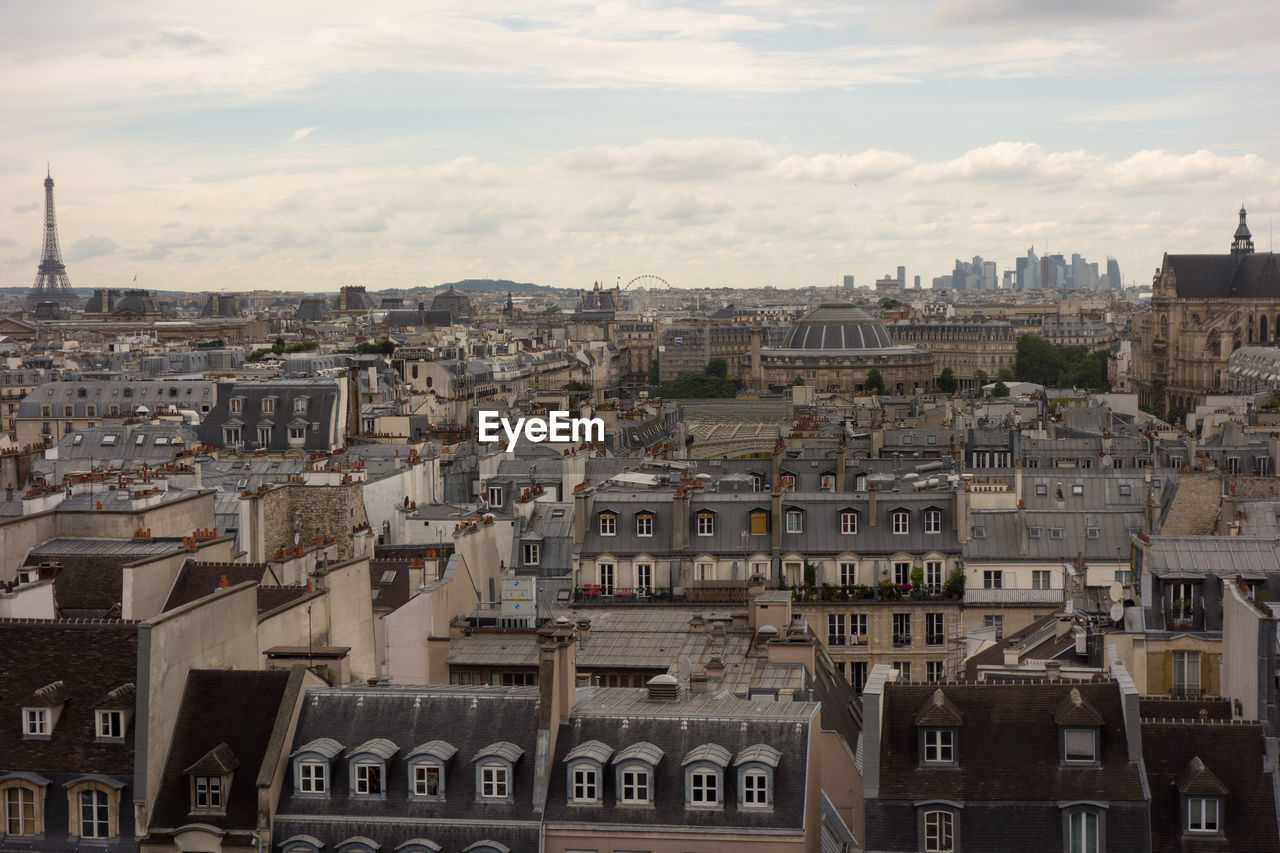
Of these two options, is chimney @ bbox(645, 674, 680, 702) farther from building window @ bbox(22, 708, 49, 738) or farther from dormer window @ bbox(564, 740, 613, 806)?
building window @ bbox(22, 708, 49, 738)

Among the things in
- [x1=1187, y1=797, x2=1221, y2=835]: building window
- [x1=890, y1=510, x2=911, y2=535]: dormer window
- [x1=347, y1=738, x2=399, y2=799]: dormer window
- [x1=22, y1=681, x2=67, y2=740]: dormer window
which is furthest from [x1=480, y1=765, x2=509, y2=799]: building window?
[x1=890, y1=510, x2=911, y2=535]: dormer window

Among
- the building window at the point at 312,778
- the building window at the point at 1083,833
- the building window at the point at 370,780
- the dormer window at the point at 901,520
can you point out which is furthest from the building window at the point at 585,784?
the dormer window at the point at 901,520

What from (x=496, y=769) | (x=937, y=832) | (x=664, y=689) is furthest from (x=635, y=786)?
(x=937, y=832)

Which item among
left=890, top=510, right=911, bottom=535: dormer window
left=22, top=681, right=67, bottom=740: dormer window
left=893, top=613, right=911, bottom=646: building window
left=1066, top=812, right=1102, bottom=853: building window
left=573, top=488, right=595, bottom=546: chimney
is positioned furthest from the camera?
left=890, top=510, right=911, bottom=535: dormer window

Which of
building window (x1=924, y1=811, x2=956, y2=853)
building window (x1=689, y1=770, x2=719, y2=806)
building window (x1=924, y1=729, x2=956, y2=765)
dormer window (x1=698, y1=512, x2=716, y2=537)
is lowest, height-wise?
building window (x1=924, y1=811, x2=956, y2=853)

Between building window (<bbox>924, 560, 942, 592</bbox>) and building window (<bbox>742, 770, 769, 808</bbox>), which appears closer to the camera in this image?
building window (<bbox>742, 770, 769, 808</bbox>)

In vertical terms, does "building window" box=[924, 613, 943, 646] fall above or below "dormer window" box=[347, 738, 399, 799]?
below

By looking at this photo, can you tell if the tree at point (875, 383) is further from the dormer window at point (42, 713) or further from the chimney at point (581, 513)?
the dormer window at point (42, 713)

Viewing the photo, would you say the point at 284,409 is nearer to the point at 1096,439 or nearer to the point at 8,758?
the point at 1096,439
